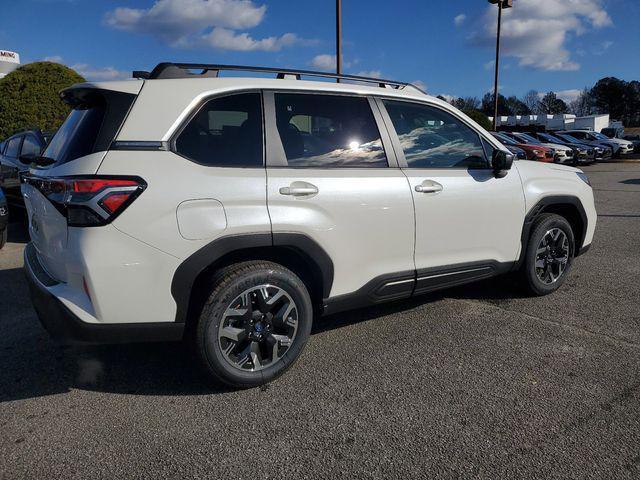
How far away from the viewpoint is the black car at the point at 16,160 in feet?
26.1

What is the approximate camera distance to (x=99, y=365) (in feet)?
11.3

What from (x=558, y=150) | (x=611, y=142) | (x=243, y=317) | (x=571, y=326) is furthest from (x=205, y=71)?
(x=611, y=142)

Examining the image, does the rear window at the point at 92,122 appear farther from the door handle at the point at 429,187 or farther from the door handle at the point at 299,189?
the door handle at the point at 429,187

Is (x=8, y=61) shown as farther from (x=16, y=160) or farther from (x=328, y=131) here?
(x=328, y=131)

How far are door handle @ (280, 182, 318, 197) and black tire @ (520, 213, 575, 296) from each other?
2.23 meters

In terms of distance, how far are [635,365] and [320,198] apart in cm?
228

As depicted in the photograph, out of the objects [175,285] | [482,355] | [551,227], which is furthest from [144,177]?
[551,227]

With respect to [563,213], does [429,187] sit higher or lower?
higher

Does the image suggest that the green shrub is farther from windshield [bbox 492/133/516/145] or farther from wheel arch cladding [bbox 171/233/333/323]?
wheel arch cladding [bbox 171/233/333/323]

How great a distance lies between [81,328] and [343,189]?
1689 millimetres

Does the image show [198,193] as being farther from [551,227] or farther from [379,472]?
[551,227]

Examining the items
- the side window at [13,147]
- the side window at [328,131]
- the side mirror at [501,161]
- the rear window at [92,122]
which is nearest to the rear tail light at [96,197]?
the rear window at [92,122]

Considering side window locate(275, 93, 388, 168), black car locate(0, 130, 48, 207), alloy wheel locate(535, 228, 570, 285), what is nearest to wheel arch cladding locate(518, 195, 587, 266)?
alloy wheel locate(535, 228, 570, 285)

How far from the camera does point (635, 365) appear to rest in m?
3.24
